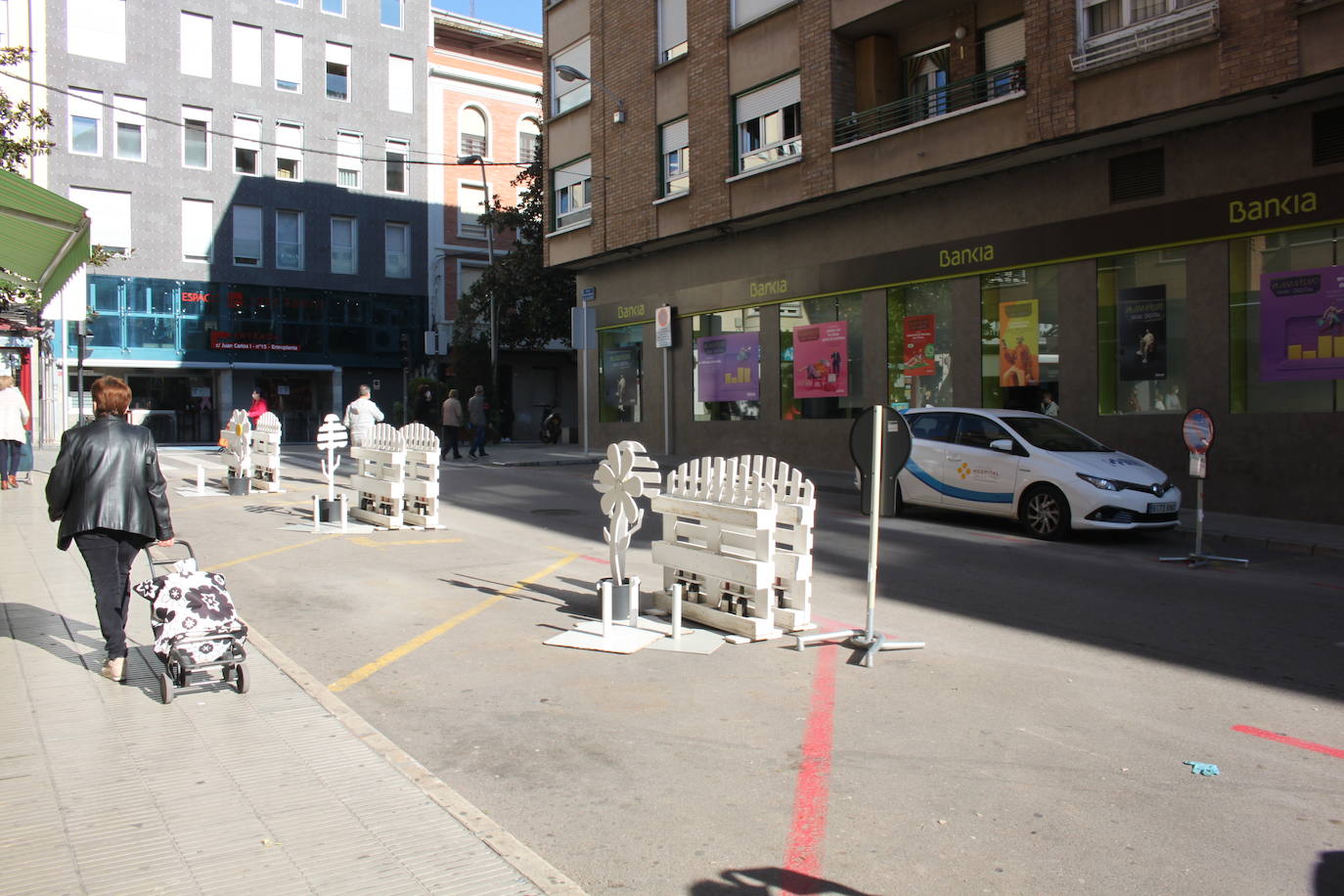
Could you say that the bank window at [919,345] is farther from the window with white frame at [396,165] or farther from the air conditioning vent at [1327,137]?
the window with white frame at [396,165]

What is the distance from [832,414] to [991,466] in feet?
24.5

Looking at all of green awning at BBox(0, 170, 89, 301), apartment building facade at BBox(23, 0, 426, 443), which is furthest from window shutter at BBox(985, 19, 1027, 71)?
apartment building facade at BBox(23, 0, 426, 443)

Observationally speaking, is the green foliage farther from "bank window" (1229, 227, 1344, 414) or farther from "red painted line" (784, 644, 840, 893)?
"red painted line" (784, 644, 840, 893)

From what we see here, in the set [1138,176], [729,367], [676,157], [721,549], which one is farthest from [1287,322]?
[676,157]

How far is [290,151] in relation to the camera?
4028cm

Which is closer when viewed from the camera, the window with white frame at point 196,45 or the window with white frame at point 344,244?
the window with white frame at point 196,45

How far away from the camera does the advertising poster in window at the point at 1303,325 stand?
13.5 m

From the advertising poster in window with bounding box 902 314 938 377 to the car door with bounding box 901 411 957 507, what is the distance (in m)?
4.38

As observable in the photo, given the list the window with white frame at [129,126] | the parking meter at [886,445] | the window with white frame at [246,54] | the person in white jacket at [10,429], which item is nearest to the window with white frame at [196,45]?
the window with white frame at [246,54]

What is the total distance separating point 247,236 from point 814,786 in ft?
130

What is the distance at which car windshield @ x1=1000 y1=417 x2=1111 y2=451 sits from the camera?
1307cm

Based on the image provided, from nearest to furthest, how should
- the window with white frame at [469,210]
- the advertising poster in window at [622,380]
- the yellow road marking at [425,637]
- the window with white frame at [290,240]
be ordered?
the yellow road marking at [425,637] < the advertising poster in window at [622,380] < the window with white frame at [290,240] < the window with white frame at [469,210]

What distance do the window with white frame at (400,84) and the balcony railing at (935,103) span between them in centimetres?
2785

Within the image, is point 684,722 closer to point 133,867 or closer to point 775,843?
point 775,843
